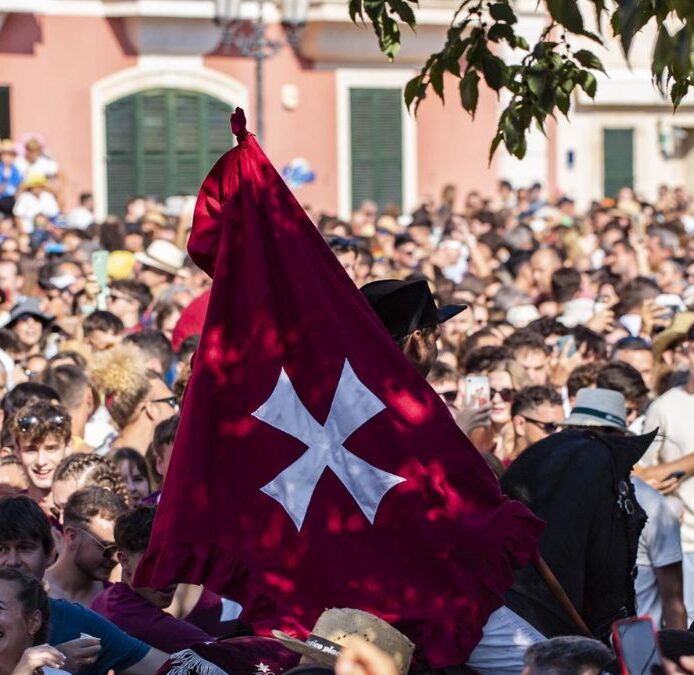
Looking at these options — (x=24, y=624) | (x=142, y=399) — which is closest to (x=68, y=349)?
(x=142, y=399)

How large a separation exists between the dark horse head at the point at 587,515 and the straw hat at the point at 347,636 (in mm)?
1068

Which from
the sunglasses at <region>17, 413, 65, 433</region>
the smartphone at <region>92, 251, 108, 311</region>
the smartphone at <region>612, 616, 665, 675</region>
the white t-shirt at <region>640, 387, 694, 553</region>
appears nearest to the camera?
the smartphone at <region>612, 616, 665, 675</region>

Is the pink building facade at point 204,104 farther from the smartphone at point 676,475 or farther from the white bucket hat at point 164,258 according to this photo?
the smartphone at point 676,475

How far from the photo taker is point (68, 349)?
10.3 m

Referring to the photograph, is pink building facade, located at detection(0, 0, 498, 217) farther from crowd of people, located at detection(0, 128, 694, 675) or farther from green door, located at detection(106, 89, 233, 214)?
crowd of people, located at detection(0, 128, 694, 675)

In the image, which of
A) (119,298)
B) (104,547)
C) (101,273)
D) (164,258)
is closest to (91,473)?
(104,547)

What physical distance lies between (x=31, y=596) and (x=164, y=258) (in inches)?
354

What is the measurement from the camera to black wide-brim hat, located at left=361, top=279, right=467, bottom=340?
5023 mm

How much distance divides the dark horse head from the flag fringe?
1.10 metres

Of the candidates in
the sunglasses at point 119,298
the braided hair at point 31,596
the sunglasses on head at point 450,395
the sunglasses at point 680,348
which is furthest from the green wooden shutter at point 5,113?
the braided hair at point 31,596

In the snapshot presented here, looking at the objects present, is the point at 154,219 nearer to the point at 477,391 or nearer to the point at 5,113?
the point at 5,113

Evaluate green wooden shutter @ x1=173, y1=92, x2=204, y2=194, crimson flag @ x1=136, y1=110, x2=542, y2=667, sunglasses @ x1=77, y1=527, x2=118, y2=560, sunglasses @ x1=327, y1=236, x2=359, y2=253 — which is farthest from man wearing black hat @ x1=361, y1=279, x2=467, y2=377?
green wooden shutter @ x1=173, y1=92, x2=204, y2=194

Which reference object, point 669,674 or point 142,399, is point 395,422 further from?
point 142,399

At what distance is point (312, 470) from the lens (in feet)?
15.5
